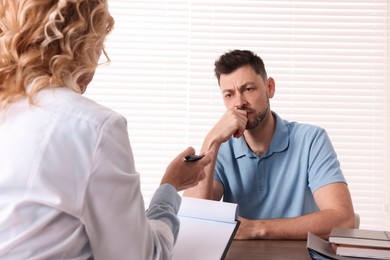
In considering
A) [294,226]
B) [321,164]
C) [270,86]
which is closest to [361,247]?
[294,226]

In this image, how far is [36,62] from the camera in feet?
3.65

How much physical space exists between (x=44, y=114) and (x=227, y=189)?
156 cm

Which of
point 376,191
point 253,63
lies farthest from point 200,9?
point 376,191

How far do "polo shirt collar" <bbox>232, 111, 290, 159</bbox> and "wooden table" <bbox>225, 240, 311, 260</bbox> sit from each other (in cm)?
63

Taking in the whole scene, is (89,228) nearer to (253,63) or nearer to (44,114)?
(44,114)

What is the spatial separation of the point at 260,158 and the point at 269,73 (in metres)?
1.49

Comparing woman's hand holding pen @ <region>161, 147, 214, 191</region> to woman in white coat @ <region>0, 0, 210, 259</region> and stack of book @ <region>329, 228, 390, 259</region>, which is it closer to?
woman in white coat @ <region>0, 0, 210, 259</region>

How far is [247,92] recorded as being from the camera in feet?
8.46

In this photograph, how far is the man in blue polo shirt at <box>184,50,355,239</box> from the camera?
2.37 metres

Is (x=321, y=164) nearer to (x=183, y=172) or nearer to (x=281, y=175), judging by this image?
(x=281, y=175)

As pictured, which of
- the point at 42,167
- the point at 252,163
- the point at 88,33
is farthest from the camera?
the point at 252,163

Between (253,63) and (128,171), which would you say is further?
(253,63)

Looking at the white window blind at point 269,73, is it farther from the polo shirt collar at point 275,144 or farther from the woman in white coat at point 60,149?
the woman in white coat at point 60,149

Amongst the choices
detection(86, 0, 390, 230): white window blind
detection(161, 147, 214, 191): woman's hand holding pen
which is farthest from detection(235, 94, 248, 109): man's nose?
detection(86, 0, 390, 230): white window blind
